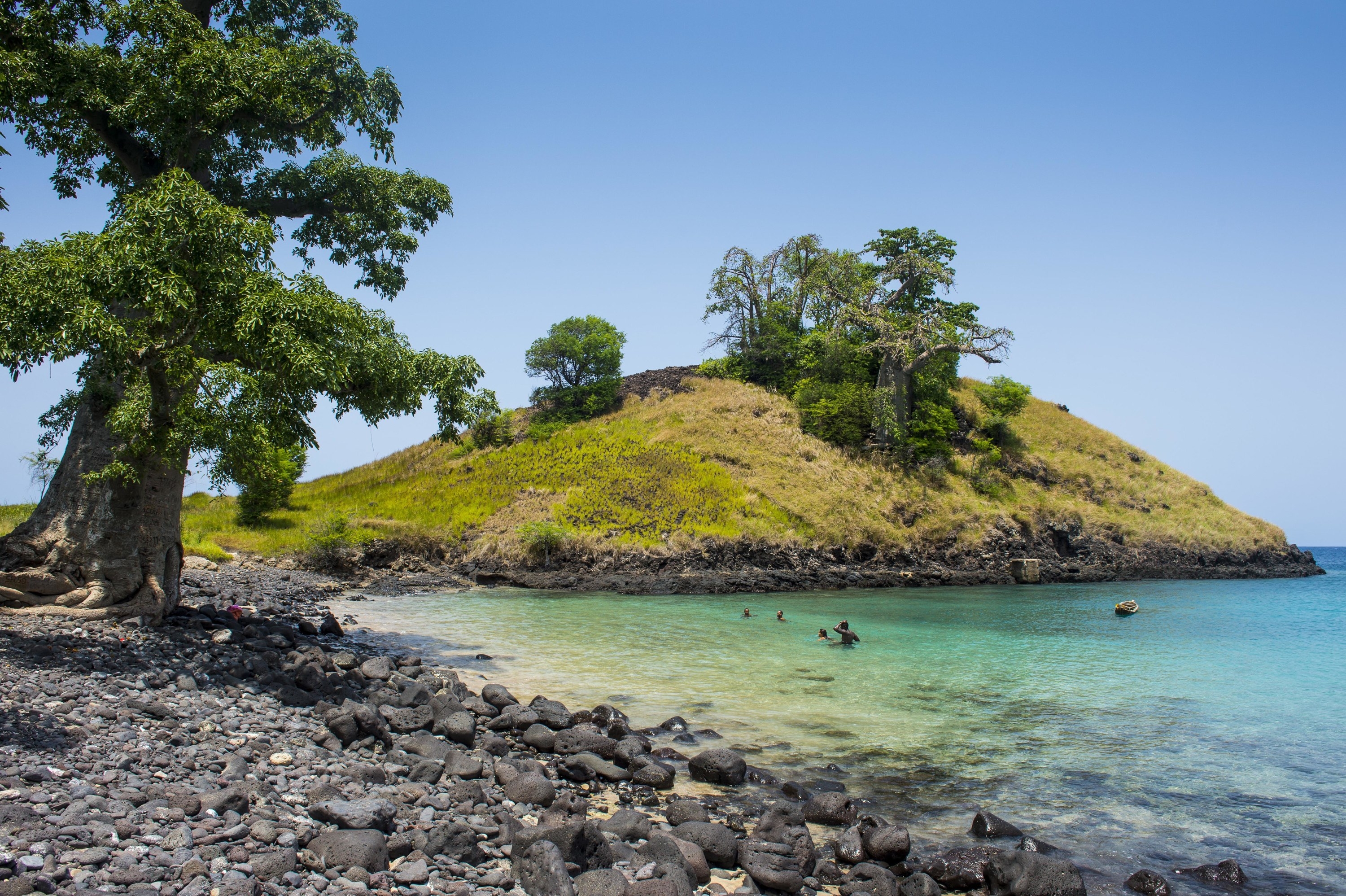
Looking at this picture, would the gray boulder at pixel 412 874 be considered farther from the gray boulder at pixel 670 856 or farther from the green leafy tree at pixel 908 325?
the green leafy tree at pixel 908 325

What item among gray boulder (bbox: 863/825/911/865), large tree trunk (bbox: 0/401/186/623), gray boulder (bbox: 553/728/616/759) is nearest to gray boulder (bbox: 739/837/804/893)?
gray boulder (bbox: 863/825/911/865)

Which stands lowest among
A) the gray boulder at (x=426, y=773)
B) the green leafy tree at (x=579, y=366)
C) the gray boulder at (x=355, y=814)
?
the gray boulder at (x=426, y=773)

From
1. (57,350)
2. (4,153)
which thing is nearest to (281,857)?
(57,350)

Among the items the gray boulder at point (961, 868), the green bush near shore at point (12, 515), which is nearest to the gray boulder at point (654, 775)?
the gray boulder at point (961, 868)

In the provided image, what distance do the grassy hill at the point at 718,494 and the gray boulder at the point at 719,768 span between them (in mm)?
25167

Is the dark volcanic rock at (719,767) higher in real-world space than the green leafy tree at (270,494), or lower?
lower

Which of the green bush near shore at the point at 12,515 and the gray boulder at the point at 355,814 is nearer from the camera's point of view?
the gray boulder at the point at 355,814

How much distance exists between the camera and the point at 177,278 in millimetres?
8984

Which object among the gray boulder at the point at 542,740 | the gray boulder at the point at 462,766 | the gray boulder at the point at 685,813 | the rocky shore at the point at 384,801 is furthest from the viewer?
the gray boulder at the point at 542,740

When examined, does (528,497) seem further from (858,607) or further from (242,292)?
(242,292)

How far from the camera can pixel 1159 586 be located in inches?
1443

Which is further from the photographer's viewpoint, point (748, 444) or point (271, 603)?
point (748, 444)

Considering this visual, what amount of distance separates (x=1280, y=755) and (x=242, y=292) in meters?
15.5

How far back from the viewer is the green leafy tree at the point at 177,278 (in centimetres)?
906
